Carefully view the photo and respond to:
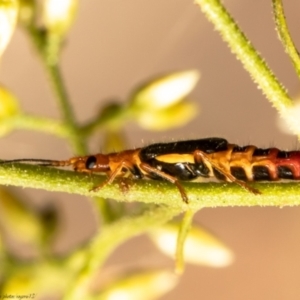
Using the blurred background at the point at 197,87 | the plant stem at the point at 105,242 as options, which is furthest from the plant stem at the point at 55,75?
the blurred background at the point at 197,87

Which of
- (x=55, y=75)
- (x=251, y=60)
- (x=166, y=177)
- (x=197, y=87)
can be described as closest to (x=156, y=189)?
(x=166, y=177)

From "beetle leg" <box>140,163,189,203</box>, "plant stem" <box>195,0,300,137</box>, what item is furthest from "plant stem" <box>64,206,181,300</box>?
"plant stem" <box>195,0,300,137</box>

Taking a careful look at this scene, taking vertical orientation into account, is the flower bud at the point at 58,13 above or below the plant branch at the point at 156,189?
above

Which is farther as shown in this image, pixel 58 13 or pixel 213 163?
pixel 58 13

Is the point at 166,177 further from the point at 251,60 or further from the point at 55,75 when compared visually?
the point at 55,75

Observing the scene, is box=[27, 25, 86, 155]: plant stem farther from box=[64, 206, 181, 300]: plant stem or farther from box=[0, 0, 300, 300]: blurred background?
box=[0, 0, 300, 300]: blurred background

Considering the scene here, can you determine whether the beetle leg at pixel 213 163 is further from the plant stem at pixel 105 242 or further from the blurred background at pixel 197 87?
the blurred background at pixel 197 87

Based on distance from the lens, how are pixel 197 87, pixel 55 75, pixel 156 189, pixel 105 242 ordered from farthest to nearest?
pixel 197 87
pixel 55 75
pixel 105 242
pixel 156 189
